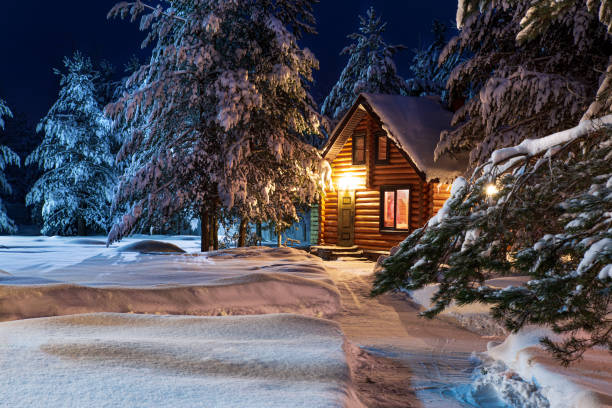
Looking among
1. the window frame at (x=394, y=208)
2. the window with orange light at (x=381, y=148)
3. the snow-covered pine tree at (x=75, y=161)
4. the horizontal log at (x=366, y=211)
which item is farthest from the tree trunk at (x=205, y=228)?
the snow-covered pine tree at (x=75, y=161)

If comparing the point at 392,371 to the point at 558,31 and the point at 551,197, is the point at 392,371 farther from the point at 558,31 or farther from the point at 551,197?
the point at 558,31

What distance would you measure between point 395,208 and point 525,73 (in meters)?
9.19

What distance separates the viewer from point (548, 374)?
449 centimetres

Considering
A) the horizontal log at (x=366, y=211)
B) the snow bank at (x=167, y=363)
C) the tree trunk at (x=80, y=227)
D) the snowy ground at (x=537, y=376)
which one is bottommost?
the snowy ground at (x=537, y=376)

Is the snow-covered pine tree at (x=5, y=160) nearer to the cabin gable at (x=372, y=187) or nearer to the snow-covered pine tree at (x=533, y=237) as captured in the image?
the cabin gable at (x=372, y=187)

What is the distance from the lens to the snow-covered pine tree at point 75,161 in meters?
27.9

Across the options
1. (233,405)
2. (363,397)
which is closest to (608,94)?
(363,397)

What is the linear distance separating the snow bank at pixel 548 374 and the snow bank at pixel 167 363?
6.53 feet

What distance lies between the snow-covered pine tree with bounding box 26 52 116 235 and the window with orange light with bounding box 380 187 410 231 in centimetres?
1813

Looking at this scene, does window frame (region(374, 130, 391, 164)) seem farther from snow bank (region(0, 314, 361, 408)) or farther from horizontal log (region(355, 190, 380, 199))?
snow bank (region(0, 314, 361, 408))

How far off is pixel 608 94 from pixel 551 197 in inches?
51.2

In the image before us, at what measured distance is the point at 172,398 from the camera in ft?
10.2

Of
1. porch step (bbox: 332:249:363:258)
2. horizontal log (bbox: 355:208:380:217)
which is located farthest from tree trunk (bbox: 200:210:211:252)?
horizontal log (bbox: 355:208:380:217)

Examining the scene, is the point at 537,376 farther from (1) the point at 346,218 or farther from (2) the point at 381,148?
(1) the point at 346,218
